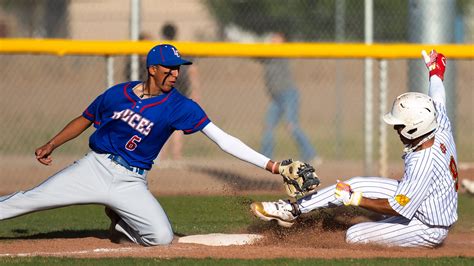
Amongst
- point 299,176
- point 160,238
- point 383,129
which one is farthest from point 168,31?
point 299,176

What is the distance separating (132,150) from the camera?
23.8 ft

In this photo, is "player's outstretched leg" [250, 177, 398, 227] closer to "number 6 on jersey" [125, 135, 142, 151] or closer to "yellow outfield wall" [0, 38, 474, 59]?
"number 6 on jersey" [125, 135, 142, 151]

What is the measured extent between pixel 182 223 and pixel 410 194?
251cm

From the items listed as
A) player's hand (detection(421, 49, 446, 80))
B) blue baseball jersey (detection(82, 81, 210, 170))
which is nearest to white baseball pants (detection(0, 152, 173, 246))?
blue baseball jersey (detection(82, 81, 210, 170))

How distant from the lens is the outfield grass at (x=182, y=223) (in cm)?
654

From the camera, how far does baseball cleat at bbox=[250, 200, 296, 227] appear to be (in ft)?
24.4

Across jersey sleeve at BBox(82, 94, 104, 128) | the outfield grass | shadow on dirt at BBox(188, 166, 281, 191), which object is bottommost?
shadow on dirt at BBox(188, 166, 281, 191)

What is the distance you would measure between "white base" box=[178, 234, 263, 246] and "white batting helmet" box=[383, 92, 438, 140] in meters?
1.45

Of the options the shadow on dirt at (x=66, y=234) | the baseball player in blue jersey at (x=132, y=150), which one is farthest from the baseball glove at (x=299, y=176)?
the shadow on dirt at (x=66, y=234)

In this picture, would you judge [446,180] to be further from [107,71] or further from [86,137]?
[86,137]

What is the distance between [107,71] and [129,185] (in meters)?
3.75

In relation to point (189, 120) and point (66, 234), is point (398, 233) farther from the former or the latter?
point (66, 234)

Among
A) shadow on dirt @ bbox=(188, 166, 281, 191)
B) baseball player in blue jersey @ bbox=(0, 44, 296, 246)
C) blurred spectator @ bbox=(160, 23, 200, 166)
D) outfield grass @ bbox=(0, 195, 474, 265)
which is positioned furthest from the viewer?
blurred spectator @ bbox=(160, 23, 200, 166)

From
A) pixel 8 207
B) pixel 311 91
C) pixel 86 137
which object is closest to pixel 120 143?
pixel 8 207
